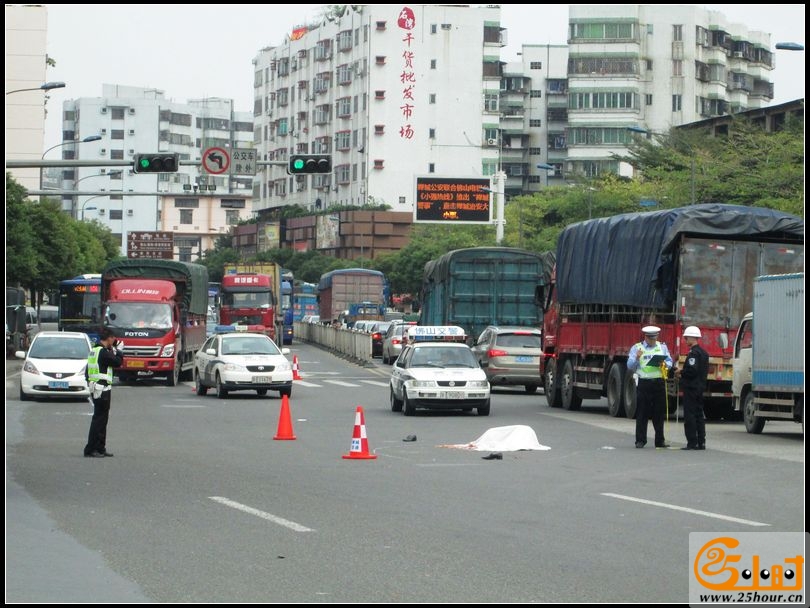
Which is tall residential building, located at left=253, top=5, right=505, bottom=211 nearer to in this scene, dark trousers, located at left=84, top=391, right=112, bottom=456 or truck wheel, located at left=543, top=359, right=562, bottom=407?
truck wheel, located at left=543, top=359, right=562, bottom=407

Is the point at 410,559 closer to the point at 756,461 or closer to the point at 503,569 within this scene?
the point at 503,569

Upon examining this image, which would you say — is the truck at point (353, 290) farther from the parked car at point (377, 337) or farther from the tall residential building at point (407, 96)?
the tall residential building at point (407, 96)

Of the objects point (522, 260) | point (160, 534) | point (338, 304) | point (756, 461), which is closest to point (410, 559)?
point (160, 534)

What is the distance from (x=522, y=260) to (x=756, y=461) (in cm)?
2237

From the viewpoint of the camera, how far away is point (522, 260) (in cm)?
4219

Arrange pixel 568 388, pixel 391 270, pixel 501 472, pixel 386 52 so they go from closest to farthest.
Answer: pixel 501 472
pixel 568 388
pixel 391 270
pixel 386 52

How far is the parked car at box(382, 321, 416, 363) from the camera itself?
56156 mm

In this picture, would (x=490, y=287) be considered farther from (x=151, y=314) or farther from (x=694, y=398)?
(x=694, y=398)

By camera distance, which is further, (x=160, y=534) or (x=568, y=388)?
(x=568, y=388)

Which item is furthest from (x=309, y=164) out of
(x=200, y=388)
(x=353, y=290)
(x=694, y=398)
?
(x=353, y=290)

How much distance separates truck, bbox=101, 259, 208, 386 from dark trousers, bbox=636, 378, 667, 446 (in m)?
20.8

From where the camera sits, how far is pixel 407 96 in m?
133

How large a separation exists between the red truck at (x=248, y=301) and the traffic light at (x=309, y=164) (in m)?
28.6

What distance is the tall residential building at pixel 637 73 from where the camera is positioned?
422ft
